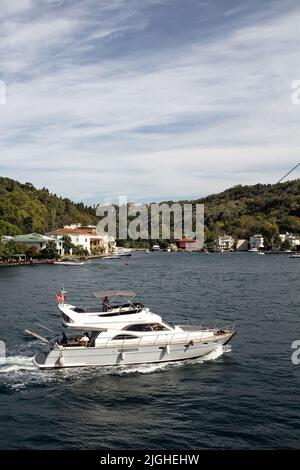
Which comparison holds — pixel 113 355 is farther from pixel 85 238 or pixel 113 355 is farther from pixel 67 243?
pixel 85 238

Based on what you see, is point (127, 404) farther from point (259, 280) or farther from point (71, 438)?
point (259, 280)

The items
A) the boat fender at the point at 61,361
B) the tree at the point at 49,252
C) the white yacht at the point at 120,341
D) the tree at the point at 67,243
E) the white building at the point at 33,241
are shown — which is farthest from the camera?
the tree at the point at 67,243

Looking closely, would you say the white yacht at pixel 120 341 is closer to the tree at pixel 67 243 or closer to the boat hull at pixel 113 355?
the boat hull at pixel 113 355

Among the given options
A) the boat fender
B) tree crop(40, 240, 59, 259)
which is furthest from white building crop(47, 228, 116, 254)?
the boat fender

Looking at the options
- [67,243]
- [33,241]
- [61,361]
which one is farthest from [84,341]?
[67,243]

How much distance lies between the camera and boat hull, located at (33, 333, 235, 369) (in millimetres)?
30938

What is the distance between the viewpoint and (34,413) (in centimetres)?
2498

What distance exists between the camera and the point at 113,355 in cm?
3152

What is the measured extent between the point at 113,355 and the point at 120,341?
94cm

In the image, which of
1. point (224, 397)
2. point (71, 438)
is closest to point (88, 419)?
point (71, 438)

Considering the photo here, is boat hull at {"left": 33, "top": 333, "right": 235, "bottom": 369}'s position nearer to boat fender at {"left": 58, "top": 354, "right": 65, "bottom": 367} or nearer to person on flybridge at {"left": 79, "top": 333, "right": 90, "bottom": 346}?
boat fender at {"left": 58, "top": 354, "right": 65, "bottom": 367}

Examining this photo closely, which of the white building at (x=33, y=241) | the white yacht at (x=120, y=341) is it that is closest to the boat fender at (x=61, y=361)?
the white yacht at (x=120, y=341)

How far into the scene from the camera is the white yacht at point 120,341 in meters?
31.2
